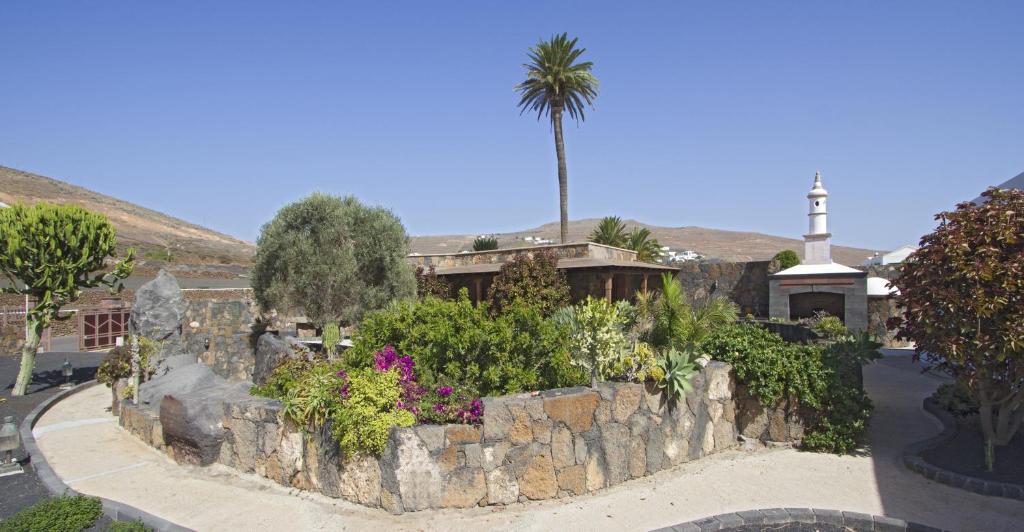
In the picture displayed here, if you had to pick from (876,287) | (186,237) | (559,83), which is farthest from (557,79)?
(186,237)

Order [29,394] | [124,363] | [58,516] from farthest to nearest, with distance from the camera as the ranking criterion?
1. [29,394]
2. [124,363]
3. [58,516]

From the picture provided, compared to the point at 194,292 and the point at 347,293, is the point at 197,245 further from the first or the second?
the point at 347,293

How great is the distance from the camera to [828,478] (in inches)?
242

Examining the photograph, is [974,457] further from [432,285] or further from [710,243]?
[710,243]

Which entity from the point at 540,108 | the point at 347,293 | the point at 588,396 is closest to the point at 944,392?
the point at 588,396

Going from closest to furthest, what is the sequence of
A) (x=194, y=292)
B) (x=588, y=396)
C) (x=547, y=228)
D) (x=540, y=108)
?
(x=588, y=396), (x=194, y=292), (x=540, y=108), (x=547, y=228)

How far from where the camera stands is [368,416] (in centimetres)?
559

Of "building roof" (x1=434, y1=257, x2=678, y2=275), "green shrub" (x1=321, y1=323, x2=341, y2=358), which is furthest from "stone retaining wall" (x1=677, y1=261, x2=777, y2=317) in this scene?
"green shrub" (x1=321, y1=323, x2=341, y2=358)

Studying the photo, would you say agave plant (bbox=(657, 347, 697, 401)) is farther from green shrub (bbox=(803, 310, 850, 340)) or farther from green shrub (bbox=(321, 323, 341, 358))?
green shrub (bbox=(803, 310, 850, 340))

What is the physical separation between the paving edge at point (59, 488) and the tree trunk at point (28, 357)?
1874mm

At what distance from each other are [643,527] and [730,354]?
3076mm

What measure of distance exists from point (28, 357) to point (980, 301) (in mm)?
16019

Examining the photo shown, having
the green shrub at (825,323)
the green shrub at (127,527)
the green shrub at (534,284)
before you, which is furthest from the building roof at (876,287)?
the green shrub at (127,527)

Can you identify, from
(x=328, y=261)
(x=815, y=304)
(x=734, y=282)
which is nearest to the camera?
(x=328, y=261)
